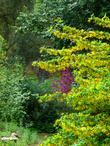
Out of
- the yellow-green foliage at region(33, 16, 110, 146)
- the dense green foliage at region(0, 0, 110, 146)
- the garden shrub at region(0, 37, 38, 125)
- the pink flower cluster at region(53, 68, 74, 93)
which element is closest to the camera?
the yellow-green foliage at region(33, 16, 110, 146)

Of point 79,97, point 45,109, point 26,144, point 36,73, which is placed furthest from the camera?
point 36,73

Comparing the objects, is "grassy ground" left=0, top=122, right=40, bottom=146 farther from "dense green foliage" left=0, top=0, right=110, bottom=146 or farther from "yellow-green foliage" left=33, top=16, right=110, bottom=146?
"yellow-green foliage" left=33, top=16, right=110, bottom=146

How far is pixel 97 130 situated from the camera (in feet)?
16.7

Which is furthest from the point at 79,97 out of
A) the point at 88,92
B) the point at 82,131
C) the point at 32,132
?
the point at 32,132

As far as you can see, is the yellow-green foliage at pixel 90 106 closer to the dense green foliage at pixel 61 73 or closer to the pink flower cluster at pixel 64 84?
the dense green foliage at pixel 61 73

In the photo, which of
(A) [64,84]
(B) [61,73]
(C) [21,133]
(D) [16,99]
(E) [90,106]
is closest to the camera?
(E) [90,106]

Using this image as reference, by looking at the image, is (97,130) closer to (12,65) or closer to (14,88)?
(14,88)

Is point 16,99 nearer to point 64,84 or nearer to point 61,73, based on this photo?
point 64,84

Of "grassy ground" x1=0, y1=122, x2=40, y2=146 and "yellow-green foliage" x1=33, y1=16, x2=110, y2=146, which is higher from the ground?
"yellow-green foliage" x1=33, y1=16, x2=110, y2=146

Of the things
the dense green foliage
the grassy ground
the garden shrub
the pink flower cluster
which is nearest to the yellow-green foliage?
the dense green foliage

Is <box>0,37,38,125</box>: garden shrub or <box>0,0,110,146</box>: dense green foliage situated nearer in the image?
<box>0,0,110,146</box>: dense green foliage

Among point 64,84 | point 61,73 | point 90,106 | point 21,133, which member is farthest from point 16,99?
point 90,106

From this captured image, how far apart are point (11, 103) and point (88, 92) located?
6.91 metres

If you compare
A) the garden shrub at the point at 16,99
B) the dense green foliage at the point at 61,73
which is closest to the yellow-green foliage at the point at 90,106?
the dense green foliage at the point at 61,73
